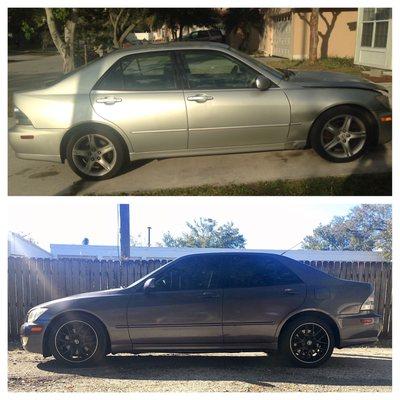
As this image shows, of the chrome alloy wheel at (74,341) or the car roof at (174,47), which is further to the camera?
the car roof at (174,47)

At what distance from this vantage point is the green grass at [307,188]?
19.5 feet

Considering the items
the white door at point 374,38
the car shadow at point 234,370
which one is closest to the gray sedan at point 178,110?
the car shadow at point 234,370

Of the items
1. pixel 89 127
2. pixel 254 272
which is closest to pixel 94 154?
pixel 89 127

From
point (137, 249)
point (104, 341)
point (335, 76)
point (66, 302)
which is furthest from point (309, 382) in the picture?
point (335, 76)

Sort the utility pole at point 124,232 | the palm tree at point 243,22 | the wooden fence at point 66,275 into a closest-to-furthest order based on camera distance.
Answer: the utility pole at point 124,232
the wooden fence at point 66,275
the palm tree at point 243,22

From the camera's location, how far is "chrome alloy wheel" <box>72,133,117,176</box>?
6.18m

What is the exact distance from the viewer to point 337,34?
63.8 feet

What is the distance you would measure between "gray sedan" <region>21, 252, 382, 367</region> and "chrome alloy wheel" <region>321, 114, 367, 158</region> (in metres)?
2.17

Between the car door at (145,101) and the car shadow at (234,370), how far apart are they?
2.77m

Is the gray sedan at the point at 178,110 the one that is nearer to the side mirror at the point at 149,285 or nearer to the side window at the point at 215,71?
the side window at the point at 215,71

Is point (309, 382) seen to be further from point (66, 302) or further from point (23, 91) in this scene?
point (23, 91)

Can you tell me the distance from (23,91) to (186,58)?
7.72 feet

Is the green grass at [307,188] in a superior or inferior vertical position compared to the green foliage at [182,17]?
inferior

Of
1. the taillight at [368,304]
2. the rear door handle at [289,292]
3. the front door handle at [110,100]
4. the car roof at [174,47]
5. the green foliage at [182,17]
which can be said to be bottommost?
the taillight at [368,304]
